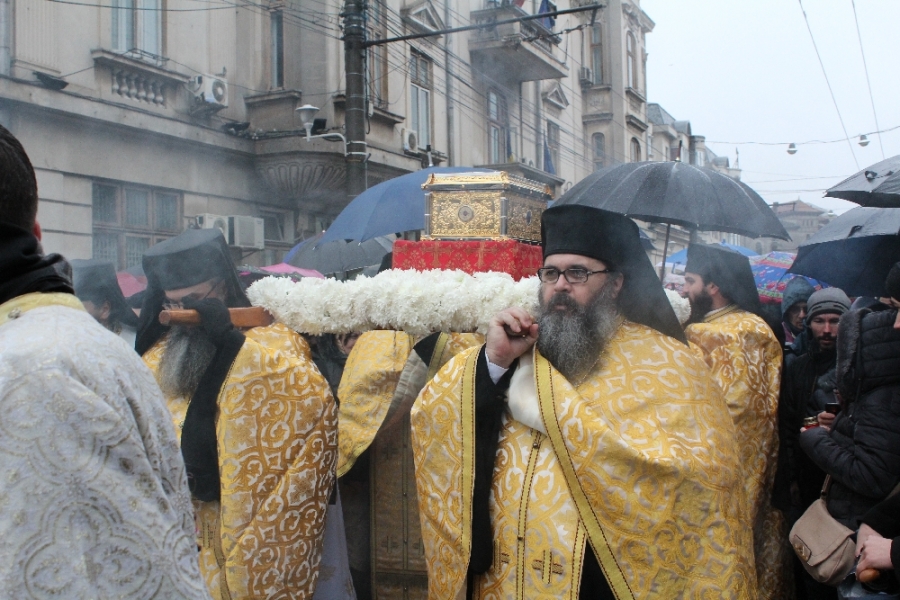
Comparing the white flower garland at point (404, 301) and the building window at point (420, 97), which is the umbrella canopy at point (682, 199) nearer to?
the white flower garland at point (404, 301)

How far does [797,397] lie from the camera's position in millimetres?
4000

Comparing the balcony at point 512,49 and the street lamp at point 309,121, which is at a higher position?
the balcony at point 512,49

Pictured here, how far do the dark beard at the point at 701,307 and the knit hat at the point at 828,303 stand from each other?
73cm

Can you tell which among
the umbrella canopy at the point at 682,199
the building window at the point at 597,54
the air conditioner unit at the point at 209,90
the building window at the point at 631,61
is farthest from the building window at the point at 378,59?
the building window at the point at 631,61

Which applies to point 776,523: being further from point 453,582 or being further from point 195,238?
point 195,238

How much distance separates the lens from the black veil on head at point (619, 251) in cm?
264

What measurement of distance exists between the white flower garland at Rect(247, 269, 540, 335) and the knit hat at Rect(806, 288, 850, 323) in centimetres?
206

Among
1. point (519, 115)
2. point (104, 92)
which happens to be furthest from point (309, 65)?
point (519, 115)

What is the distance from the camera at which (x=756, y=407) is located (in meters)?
Result: 3.62

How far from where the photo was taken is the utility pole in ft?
27.2

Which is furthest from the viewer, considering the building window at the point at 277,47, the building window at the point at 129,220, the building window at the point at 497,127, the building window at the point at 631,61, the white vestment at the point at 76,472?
the building window at the point at 631,61

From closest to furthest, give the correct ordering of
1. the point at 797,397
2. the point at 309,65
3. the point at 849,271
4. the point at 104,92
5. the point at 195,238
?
the point at 195,238
the point at 797,397
the point at 849,271
the point at 104,92
the point at 309,65

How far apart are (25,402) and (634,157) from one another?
29336mm

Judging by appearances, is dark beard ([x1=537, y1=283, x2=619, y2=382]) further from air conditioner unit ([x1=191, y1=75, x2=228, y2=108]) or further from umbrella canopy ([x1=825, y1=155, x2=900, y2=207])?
air conditioner unit ([x1=191, y1=75, x2=228, y2=108])
